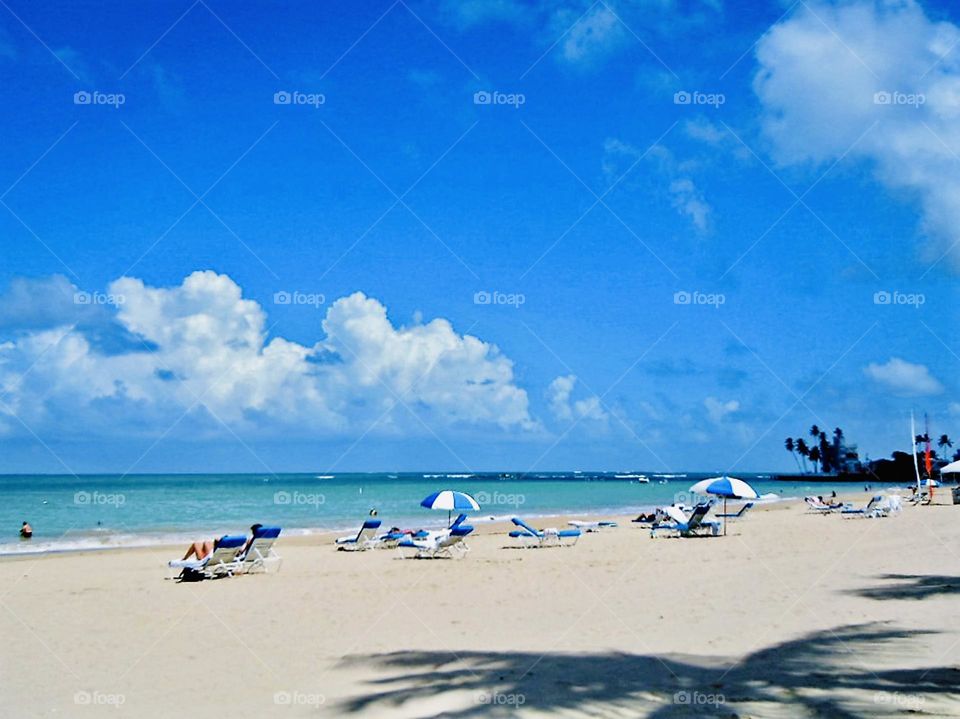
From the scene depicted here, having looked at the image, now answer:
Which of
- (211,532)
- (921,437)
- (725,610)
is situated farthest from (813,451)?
(725,610)

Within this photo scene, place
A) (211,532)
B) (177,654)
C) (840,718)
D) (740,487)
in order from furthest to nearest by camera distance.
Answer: (211,532), (740,487), (177,654), (840,718)

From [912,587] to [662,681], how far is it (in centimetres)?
584

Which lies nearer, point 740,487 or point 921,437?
point 740,487

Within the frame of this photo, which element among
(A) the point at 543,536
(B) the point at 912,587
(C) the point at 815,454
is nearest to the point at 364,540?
(A) the point at 543,536

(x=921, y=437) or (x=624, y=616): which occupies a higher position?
(x=921, y=437)

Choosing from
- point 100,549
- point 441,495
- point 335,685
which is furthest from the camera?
point 100,549

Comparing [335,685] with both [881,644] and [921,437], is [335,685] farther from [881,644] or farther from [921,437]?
[921,437]

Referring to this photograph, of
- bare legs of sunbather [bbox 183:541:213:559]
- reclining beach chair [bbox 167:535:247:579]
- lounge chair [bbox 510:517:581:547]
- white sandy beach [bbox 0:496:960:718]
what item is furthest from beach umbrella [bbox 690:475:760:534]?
bare legs of sunbather [bbox 183:541:213:559]

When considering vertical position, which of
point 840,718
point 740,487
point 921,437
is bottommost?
point 840,718

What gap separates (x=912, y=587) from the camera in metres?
10.5

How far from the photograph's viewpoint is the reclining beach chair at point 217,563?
45.9ft

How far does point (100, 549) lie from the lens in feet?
74.7

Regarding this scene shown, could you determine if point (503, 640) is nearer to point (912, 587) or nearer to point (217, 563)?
point (912, 587)

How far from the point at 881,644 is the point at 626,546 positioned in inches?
478
